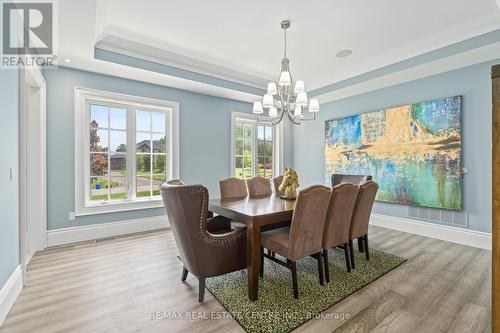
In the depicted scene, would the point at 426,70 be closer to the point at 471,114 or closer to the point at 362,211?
the point at 471,114

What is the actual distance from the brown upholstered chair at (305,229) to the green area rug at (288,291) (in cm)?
14

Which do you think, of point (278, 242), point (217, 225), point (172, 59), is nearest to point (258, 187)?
point (217, 225)

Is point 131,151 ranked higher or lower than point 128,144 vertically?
lower

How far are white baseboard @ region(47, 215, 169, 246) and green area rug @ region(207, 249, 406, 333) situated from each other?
2198 mm

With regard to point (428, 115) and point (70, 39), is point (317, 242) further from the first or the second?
point (70, 39)

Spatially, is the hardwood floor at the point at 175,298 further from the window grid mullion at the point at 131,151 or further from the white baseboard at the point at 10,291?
the window grid mullion at the point at 131,151

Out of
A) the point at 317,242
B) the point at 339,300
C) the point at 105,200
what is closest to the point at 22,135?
the point at 105,200

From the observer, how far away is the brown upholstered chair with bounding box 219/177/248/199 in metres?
3.32

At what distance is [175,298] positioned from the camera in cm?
218

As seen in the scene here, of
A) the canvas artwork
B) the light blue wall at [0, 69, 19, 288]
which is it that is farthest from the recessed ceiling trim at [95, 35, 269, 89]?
the canvas artwork

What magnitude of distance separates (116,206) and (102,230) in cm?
40

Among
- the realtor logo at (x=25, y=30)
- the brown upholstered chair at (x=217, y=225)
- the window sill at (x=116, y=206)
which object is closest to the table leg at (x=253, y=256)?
the brown upholstered chair at (x=217, y=225)

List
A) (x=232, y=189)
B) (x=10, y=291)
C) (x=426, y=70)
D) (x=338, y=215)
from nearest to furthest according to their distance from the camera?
1. (x=10, y=291)
2. (x=338, y=215)
3. (x=232, y=189)
4. (x=426, y=70)

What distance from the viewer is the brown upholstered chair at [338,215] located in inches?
94.8
